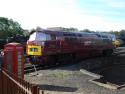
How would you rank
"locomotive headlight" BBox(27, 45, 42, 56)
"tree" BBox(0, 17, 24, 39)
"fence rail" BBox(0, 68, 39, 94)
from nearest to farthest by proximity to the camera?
1. "fence rail" BBox(0, 68, 39, 94)
2. "locomotive headlight" BBox(27, 45, 42, 56)
3. "tree" BBox(0, 17, 24, 39)

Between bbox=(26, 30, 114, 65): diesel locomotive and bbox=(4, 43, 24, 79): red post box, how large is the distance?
10.6 meters

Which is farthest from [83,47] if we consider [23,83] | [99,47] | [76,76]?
[23,83]

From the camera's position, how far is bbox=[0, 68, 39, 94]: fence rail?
4.69m

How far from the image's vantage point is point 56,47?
77.3ft

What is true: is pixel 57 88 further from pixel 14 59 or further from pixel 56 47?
pixel 56 47

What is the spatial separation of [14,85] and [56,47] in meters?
17.7

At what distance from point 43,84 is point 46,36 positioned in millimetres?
9436

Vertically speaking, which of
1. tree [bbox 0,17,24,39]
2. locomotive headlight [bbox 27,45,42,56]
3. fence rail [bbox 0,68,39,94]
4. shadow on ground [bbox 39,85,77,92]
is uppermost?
tree [bbox 0,17,24,39]

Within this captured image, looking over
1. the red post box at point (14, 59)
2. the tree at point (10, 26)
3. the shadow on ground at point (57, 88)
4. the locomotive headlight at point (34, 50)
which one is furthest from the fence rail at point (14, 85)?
the tree at point (10, 26)

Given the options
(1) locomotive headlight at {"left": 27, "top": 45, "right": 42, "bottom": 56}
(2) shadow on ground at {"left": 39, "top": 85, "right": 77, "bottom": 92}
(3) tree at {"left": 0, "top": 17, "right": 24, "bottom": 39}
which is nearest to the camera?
(2) shadow on ground at {"left": 39, "top": 85, "right": 77, "bottom": 92}

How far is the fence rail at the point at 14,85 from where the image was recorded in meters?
4.69

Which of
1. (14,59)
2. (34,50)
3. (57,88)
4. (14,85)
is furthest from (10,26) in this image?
(14,85)

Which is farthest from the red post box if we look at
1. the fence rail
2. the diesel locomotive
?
the diesel locomotive

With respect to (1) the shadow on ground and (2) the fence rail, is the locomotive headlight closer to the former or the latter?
(1) the shadow on ground
